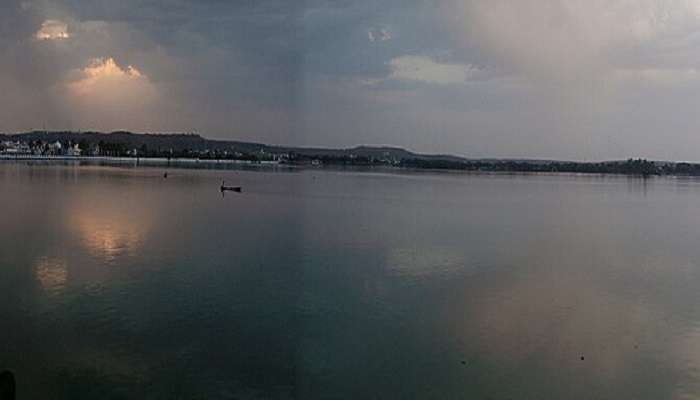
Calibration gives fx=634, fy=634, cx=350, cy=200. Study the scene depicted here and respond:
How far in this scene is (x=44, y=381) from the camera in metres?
3.72

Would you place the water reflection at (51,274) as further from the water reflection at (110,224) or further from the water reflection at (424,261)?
the water reflection at (424,261)

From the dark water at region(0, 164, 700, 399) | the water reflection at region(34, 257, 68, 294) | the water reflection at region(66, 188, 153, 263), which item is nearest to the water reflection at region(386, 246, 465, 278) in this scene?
the dark water at region(0, 164, 700, 399)

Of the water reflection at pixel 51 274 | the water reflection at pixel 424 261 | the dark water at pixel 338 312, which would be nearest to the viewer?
the dark water at pixel 338 312

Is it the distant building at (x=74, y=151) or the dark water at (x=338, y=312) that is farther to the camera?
the distant building at (x=74, y=151)

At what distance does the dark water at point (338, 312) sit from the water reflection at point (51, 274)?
35 mm

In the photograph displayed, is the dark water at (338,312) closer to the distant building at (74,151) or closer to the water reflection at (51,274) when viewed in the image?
the water reflection at (51,274)

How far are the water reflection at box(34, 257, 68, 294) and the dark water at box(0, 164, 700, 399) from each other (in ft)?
0.12

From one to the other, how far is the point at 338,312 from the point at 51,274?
320 centimetres

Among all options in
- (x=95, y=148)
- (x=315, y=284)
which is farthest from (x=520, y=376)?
(x=95, y=148)

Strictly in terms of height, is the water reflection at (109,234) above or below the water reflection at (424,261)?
above

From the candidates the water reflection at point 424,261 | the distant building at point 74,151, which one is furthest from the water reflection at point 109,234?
the distant building at point 74,151

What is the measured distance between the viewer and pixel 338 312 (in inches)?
210

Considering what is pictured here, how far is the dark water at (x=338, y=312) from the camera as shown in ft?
12.9

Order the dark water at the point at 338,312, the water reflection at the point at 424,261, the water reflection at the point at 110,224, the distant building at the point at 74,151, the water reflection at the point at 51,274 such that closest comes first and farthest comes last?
the dark water at the point at 338,312
the water reflection at the point at 51,274
the water reflection at the point at 424,261
the water reflection at the point at 110,224
the distant building at the point at 74,151
